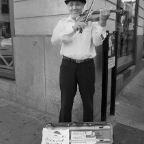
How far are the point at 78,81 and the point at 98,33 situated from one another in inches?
25.6

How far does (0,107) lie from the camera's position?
4246mm

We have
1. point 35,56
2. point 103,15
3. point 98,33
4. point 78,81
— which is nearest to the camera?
point 103,15

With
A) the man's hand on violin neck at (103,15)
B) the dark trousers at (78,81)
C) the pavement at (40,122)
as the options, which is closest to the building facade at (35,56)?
the pavement at (40,122)

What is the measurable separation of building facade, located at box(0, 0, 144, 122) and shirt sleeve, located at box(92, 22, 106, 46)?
2.71ft

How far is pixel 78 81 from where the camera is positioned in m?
2.68

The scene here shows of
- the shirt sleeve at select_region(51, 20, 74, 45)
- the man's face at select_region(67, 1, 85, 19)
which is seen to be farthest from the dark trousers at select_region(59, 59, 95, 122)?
the man's face at select_region(67, 1, 85, 19)

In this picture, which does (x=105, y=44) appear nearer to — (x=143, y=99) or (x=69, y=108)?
(x=69, y=108)

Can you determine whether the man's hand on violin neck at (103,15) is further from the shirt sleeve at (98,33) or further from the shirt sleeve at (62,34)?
the shirt sleeve at (62,34)

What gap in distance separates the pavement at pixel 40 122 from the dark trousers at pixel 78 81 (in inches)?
28.2

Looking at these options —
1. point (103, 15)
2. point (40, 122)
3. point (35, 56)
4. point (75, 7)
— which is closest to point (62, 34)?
point (75, 7)

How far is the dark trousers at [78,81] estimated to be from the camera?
8.55 ft

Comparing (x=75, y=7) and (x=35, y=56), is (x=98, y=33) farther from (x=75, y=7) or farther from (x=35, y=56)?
(x=35, y=56)

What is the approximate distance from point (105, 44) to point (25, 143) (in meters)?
1.84

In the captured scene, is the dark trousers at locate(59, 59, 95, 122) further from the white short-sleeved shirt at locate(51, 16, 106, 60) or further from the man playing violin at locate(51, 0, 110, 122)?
the white short-sleeved shirt at locate(51, 16, 106, 60)
